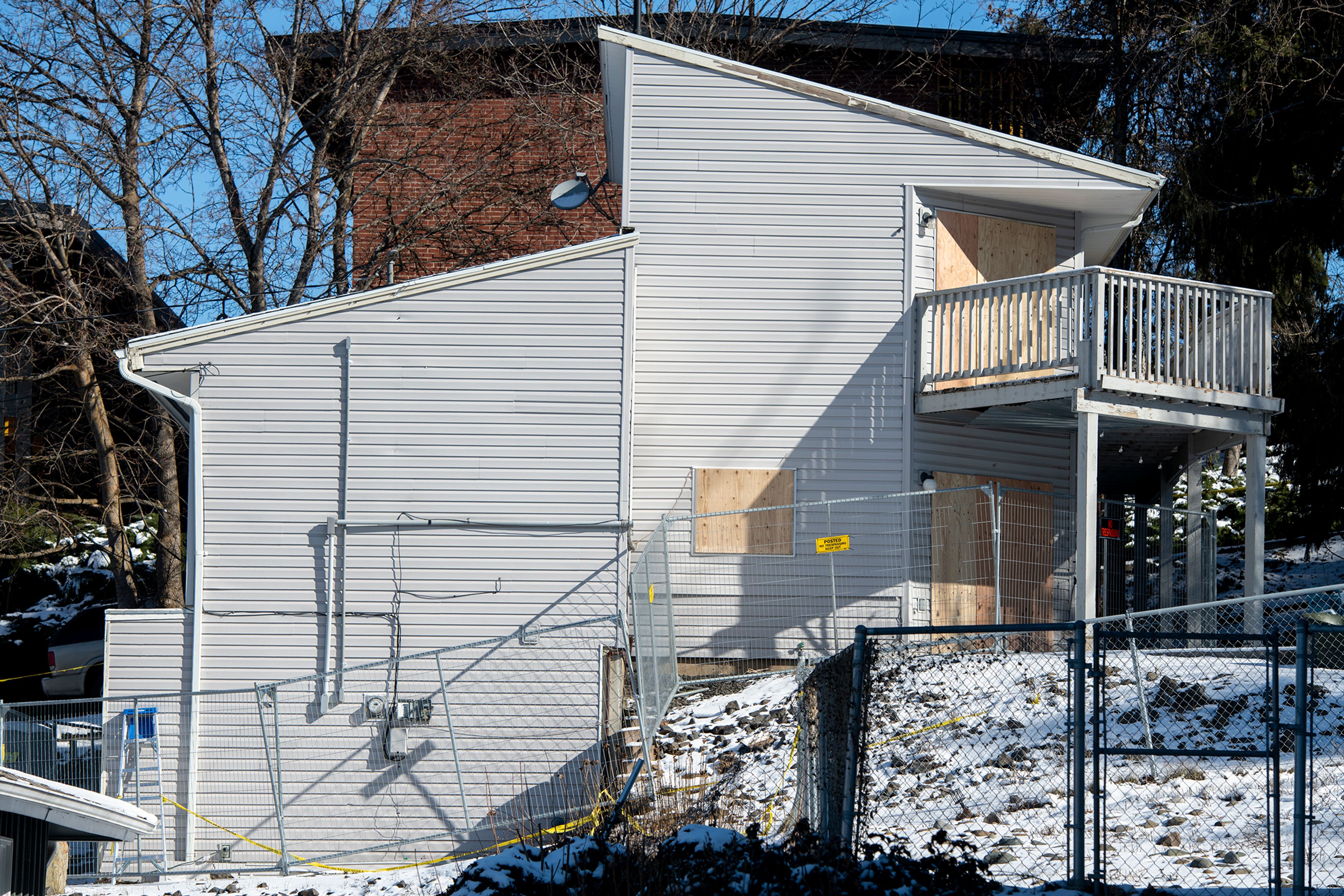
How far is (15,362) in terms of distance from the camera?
20.3 metres

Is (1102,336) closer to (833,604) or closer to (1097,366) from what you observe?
(1097,366)

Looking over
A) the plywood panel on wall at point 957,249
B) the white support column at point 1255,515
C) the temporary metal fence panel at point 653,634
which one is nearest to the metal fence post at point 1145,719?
the temporary metal fence panel at point 653,634

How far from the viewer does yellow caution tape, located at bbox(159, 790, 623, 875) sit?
10.9 metres

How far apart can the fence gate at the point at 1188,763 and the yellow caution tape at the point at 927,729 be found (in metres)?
1.20

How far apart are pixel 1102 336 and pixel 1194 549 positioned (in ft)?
Answer: 12.1

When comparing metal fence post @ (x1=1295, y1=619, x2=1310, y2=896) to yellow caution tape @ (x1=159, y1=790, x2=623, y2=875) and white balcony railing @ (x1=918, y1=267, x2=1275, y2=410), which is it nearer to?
yellow caution tape @ (x1=159, y1=790, x2=623, y2=875)

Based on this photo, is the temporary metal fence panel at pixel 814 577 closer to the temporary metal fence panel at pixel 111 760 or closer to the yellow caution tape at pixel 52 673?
the temporary metal fence panel at pixel 111 760

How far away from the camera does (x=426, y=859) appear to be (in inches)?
549

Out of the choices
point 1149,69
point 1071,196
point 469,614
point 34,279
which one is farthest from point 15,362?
point 1149,69

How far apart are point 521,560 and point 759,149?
6081 millimetres

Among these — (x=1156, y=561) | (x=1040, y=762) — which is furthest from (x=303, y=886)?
(x=1156, y=561)

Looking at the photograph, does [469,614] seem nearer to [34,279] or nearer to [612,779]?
[612,779]

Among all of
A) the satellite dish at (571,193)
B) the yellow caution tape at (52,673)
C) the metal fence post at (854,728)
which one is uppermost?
the satellite dish at (571,193)

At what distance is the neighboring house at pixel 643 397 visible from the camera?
1454 cm
